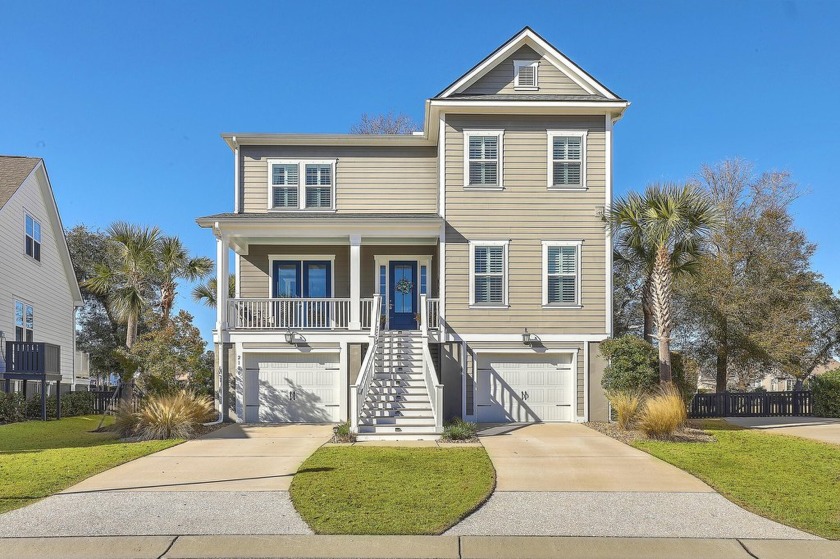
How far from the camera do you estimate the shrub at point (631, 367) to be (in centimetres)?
1677

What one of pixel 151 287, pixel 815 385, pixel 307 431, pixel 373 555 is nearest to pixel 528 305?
pixel 307 431

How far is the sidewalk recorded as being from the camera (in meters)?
6.96

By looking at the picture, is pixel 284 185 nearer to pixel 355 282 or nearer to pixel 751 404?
pixel 355 282

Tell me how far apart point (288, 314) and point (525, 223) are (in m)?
6.81

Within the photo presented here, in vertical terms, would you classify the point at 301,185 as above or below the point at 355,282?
above

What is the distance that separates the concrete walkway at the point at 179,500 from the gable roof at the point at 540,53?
1051cm

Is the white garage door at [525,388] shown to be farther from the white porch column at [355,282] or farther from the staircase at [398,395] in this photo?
the white porch column at [355,282]

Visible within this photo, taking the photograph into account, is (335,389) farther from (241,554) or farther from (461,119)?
(241,554)

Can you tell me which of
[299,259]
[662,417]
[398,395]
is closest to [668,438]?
[662,417]

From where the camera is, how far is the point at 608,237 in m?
18.7

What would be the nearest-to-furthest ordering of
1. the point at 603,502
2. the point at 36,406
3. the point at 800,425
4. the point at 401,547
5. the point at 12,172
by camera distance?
the point at 401,547 < the point at 603,502 < the point at 800,425 < the point at 36,406 < the point at 12,172

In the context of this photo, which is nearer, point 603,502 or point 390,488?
point 603,502

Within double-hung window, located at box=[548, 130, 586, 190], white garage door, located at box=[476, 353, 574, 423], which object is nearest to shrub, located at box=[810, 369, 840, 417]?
white garage door, located at box=[476, 353, 574, 423]

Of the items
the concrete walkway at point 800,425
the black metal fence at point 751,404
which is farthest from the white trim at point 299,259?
the concrete walkway at point 800,425
